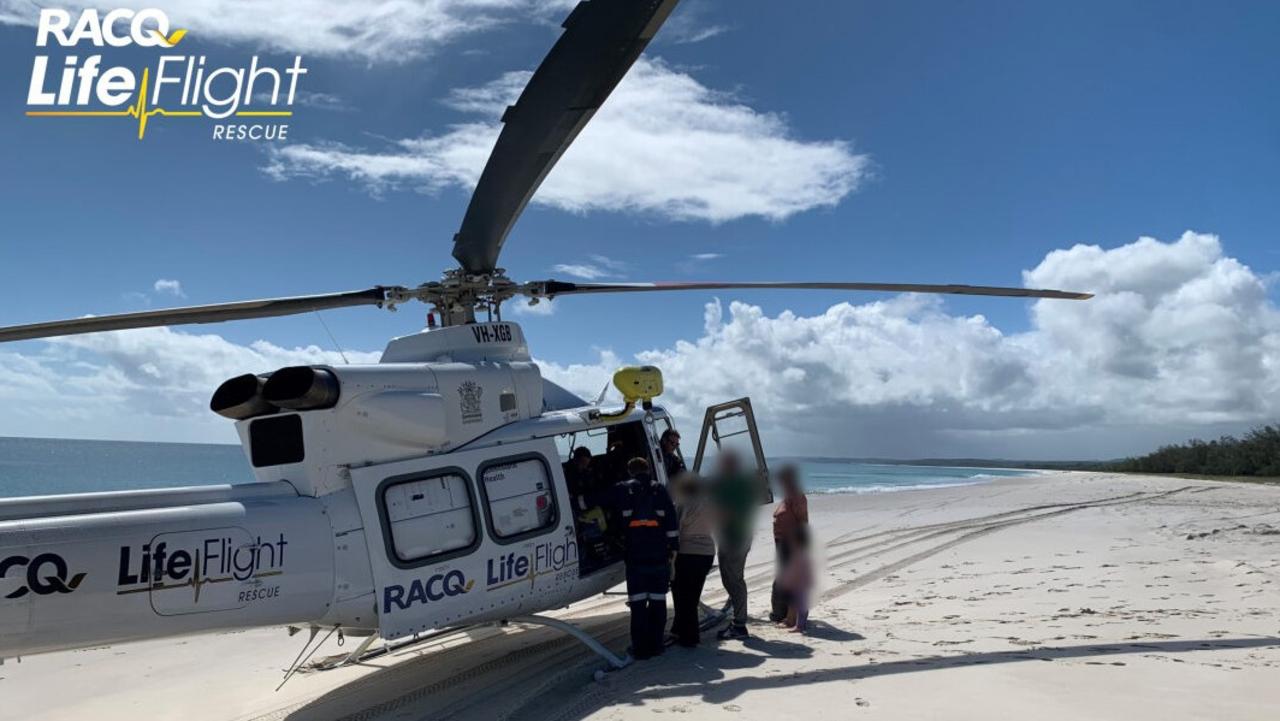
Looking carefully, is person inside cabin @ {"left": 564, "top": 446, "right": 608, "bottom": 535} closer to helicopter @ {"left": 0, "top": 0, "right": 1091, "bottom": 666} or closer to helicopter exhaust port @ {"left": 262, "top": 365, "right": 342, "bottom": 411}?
helicopter @ {"left": 0, "top": 0, "right": 1091, "bottom": 666}

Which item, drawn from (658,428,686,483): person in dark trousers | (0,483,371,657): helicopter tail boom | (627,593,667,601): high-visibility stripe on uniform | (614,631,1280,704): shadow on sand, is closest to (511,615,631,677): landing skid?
(627,593,667,601): high-visibility stripe on uniform

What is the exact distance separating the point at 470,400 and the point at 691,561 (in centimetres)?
244

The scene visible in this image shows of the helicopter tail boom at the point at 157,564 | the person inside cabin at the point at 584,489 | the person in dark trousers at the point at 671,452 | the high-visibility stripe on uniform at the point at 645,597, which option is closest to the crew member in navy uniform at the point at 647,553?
the high-visibility stripe on uniform at the point at 645,597

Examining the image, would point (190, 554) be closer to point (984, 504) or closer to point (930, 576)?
point (930, 576)

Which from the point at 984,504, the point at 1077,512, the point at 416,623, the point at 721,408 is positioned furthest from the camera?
the point at 984,504

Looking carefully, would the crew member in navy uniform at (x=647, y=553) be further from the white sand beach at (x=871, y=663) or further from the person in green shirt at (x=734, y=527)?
the person in green shirt at (x=734, y=527)

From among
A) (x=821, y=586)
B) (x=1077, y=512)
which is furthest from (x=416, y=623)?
(x=1077, y=512)

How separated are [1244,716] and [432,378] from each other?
583cm

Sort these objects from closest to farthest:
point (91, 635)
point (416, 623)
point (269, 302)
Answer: point (91, 635), point (416, 623), point (269, 302)

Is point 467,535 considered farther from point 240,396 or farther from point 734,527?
point 734,527

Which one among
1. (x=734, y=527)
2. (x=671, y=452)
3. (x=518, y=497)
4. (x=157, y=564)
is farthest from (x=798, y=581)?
(x=157, y=564)

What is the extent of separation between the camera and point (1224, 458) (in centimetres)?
3766

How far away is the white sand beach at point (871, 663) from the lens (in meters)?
5.21

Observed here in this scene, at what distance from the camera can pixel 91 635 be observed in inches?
198
